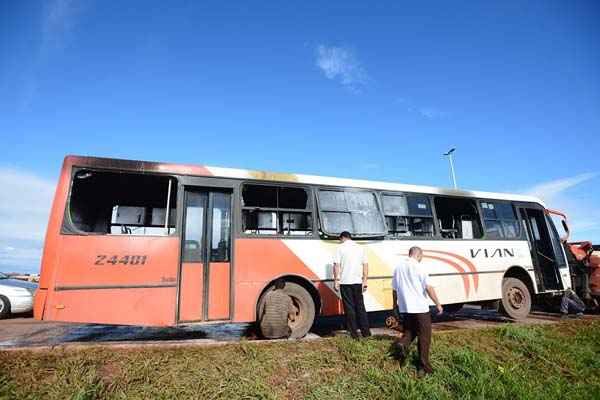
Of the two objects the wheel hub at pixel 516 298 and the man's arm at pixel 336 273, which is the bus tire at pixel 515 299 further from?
the man's arm at pixel 336 273

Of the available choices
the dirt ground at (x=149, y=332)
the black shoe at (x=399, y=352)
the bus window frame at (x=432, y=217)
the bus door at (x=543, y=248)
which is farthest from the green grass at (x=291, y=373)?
the bus door at (x=543, y=248)

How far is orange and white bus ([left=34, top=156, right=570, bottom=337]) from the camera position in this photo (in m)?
5.10

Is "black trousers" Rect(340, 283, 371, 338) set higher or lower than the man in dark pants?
higher

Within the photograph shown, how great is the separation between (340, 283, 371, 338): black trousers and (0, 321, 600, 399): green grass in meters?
0.37

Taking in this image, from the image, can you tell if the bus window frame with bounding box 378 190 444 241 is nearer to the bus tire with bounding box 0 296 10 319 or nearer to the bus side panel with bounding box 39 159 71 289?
the bus side panel with bounding box 39 159 71 289

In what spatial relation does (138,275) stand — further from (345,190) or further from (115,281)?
(345,190)

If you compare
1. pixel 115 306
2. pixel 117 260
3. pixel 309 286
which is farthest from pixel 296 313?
pixel 117 260

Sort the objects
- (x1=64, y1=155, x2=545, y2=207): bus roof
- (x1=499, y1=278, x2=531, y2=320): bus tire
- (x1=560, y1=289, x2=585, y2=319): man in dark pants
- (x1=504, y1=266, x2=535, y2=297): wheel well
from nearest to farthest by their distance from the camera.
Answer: (x1=64, y1=155, x2=545, y2=207): bus roof, (x1=499, y1=278, x2=531, y2=320): bus tire, (x1=504, y1=266, x2=535, y2=297): wheel well, (x1=560, y1=289, x2=585, y2=319): man in dark pants

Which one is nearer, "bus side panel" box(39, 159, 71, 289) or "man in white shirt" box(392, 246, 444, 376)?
"man in white shirt" box(392, 246, 444, 376)

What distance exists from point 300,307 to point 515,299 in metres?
6.49

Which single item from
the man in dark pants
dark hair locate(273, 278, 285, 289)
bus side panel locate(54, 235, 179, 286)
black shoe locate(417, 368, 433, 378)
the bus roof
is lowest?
black shoe locate(417, 368, 433, 378)

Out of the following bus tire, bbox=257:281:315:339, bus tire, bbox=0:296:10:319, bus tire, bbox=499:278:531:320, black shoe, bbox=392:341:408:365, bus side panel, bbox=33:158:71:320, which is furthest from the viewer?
bus tire, bbox=0:296:10:319

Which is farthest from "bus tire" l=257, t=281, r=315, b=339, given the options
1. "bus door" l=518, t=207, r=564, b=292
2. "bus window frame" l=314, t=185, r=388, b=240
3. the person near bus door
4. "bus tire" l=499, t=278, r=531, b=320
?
"bus door" l=518, t=207, r=564, b=292

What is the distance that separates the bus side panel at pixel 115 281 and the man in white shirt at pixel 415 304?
3.76 metres
